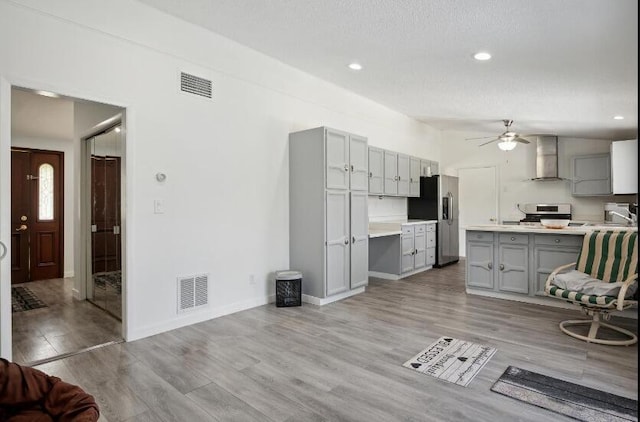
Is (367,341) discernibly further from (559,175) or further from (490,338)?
(559,175)

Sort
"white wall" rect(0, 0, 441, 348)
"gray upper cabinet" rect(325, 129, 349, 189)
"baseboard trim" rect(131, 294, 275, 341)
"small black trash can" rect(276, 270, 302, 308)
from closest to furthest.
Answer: "white wall" rect(0, 0, 441, 348)
"baseboard trim" rect(131, 294, 275, 341)
"small black trash can" rect(276, 270, 302, 308)
"gray upper cabinet" rect(325, 129, 349, 189)

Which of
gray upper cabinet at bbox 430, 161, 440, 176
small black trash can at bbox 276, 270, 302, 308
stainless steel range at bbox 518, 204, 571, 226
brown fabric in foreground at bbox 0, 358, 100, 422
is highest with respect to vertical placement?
gray upper cabinet at bbox 430, 161, 440, 176

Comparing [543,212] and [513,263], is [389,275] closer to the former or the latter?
[513,263]

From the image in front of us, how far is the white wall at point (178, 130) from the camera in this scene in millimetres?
2857

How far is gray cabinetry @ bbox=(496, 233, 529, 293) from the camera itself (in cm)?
440

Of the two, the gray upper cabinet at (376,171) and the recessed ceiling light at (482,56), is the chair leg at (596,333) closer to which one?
the recessed ceiling light at (482,56)

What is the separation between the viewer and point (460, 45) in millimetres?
3621

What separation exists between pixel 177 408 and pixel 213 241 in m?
1.95

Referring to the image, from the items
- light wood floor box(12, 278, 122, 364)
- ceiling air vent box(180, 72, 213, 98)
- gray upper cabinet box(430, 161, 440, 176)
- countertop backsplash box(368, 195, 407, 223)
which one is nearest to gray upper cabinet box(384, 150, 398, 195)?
countertop backsplash box(368, 195, 407, 223)

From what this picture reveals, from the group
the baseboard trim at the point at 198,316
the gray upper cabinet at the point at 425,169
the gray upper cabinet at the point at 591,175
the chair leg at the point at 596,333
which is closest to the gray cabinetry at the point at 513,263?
the chair leg at the point at 596,333

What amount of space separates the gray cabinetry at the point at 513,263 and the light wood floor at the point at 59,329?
4.30 metres

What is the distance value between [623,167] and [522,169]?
5.60 ft

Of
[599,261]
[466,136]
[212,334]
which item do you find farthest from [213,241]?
[466,136]

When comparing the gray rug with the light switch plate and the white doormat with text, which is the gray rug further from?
the light switch plate
